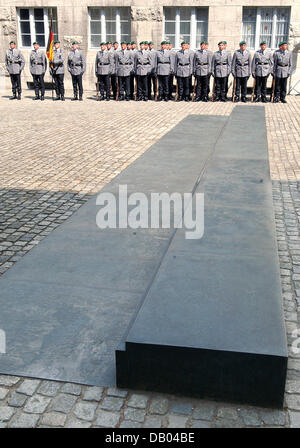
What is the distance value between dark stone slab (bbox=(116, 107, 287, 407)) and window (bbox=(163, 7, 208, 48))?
1720 cm

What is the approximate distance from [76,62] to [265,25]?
743 cm

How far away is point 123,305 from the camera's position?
370 cm

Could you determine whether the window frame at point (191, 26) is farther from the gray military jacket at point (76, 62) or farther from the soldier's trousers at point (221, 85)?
the gray military jacket at point (76, 62)

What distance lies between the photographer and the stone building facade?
19031 millimetres

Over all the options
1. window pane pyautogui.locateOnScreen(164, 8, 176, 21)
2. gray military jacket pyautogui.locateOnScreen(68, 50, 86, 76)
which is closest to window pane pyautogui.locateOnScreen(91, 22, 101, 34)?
window pane pyautogui.locateOnScreen(164, 8, 176, 21)

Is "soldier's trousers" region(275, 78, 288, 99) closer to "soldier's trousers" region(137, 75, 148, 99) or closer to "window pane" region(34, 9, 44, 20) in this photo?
"soldier's trousers" region(137, 75, 148, 99)

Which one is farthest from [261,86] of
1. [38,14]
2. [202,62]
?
[38,14]

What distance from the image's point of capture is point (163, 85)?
17.2 m

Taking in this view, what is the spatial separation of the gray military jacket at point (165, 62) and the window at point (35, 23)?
20.3 feet

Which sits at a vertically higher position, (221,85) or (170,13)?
(170,13)

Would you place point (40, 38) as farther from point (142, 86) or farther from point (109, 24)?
point (142, 86)

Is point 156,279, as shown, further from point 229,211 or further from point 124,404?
point 229,211

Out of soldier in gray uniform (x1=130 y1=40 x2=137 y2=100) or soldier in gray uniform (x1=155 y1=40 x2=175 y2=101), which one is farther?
soldier in gray uniform (x1=130 y1=40 x2=137 y2=100)

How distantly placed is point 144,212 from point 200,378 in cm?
304
